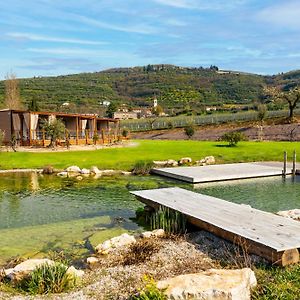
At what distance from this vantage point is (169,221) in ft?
30.8

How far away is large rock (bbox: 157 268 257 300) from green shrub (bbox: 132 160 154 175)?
49.2 feet

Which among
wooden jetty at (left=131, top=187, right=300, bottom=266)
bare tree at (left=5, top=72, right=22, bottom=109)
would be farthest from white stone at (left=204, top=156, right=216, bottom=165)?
bare tree at (left=5, top=72, right=22, bottom=109)

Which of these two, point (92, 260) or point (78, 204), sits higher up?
point (92, 260)

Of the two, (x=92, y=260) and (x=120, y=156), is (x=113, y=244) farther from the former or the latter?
(x=120, y=156)

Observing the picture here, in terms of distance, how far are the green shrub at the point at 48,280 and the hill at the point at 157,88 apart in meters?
72.4

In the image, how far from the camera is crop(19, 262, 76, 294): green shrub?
592cm

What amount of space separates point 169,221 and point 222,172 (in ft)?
33.8

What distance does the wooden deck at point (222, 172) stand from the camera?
58.9 ft

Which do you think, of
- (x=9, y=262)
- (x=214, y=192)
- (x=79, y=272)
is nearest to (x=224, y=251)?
(x=79, y=272)

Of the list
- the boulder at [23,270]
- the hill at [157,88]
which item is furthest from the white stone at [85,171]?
the hill at [157,88]

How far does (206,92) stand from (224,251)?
93528 millimetres

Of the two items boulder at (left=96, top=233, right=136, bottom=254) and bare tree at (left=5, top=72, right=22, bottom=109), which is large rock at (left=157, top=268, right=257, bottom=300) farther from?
bare tree at (left=5, top=72, right=22, bottom=109)

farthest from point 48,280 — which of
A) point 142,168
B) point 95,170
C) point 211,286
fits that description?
point 95,170

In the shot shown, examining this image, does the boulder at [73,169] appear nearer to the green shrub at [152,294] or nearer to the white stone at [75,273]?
the white stone at [75,273]
